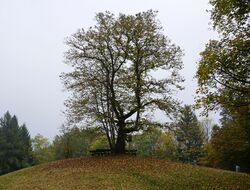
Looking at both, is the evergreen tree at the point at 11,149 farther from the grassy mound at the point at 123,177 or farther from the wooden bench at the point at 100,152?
the grassy mound at the point at 123,177

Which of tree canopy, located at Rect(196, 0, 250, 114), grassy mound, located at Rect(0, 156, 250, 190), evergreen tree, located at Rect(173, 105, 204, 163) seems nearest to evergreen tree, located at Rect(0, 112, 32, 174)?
evergreen tree, located at Rect(173, 105, 204, 163)

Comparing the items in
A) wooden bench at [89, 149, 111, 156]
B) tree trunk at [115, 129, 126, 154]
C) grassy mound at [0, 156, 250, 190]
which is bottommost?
grassy mound at [0, 156, 250, 190]

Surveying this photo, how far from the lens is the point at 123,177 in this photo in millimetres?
21984

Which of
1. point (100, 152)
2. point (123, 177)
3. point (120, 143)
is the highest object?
point (120, 143)

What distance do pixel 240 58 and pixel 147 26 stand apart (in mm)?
17537

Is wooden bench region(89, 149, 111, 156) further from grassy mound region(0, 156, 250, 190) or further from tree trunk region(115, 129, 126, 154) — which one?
grassy mound region(0, 156, 250, 190)

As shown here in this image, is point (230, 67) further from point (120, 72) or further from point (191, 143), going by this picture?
point (191, 143)

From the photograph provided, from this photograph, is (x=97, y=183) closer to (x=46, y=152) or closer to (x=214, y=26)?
(x=214, y=26)

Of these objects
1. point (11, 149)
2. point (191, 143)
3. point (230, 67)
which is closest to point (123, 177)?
point (230, 67)

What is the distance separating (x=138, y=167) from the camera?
82.7 feet

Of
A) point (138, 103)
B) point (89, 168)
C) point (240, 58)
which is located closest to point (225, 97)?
point (240, 58)

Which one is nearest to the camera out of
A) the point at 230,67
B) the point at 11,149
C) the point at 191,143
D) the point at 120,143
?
the point at 230,67

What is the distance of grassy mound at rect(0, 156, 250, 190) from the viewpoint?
20.2 metres

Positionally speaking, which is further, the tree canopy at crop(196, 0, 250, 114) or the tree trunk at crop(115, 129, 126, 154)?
the tree trunk at crop(115, 129, 126, 154)
